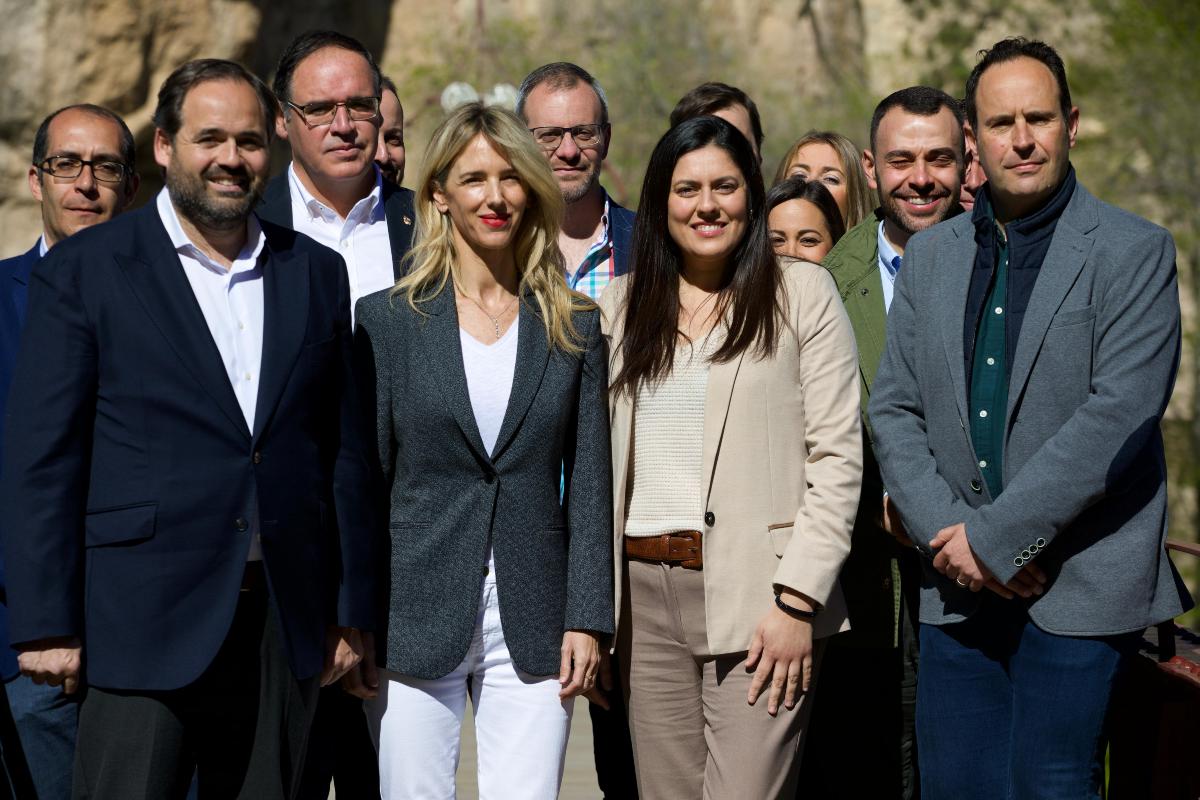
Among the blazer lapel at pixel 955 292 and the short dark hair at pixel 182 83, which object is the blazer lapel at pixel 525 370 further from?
the blazer lapel at pixel 955 292

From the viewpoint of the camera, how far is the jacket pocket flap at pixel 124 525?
285 cm

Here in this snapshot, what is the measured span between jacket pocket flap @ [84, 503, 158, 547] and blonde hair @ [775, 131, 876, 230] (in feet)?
9.20

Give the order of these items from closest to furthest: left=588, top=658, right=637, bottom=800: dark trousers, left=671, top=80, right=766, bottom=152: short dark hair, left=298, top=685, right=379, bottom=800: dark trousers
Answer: left=298, top=685, right=379, bottom=800: dark trousers, left=588, top=658, right=637, bottom=800: dark trousers, left=671, top=80, right=766, bottom=152: short dark hair

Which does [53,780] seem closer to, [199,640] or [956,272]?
[199,640]

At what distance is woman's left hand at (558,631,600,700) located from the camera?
316cm

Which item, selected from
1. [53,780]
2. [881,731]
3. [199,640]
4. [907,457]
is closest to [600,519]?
[907,457]

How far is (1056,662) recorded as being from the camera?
2996mm

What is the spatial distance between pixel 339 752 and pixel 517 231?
1.44 m

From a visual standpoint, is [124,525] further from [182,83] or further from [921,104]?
[921,104]

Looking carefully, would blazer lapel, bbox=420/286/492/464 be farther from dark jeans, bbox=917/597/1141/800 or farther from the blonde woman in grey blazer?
dark jeans, bbox=917/597/1141/800

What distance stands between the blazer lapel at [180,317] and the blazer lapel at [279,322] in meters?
0.06

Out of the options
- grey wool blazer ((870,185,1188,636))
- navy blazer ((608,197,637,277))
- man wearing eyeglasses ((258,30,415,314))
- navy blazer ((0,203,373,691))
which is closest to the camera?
navy blazer ((0,203,373,691))

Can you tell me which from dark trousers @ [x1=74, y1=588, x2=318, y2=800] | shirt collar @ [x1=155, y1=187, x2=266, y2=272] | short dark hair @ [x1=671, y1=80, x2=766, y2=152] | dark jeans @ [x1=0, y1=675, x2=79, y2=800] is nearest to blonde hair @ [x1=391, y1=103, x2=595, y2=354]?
shirt collar @ [x1=155, y1=187, x2=266, y2=272]

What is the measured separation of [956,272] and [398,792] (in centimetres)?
169
